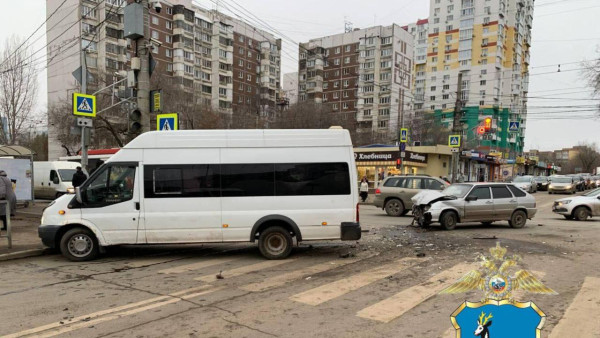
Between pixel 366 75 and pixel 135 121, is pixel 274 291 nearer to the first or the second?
pixel 135 121

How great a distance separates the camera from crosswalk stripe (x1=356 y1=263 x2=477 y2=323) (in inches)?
189

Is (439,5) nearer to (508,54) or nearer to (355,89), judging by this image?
(508,54)

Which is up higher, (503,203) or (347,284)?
(503,203)

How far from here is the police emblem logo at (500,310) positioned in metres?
1.93

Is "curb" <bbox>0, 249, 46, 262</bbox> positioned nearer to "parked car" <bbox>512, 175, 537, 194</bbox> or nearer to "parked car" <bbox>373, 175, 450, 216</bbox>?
"parked car" <bbox>373, 175, 450, 216</bbox>

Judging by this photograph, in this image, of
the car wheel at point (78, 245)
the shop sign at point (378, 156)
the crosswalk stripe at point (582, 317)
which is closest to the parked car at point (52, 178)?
the car wheel at point (78, 245)

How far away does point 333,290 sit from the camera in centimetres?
582

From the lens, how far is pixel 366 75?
8888cm

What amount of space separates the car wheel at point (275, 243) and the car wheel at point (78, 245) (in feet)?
11.8

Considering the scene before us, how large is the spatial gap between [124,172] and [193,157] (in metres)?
1.47

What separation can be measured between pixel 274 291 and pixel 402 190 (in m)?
11.8

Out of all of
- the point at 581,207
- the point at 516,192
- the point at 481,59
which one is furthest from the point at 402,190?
the point at 481,59

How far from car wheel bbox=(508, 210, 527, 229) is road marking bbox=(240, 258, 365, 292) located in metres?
7.83

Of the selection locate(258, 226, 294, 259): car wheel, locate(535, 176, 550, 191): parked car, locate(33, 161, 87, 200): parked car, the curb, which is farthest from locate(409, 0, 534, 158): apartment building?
the curb
